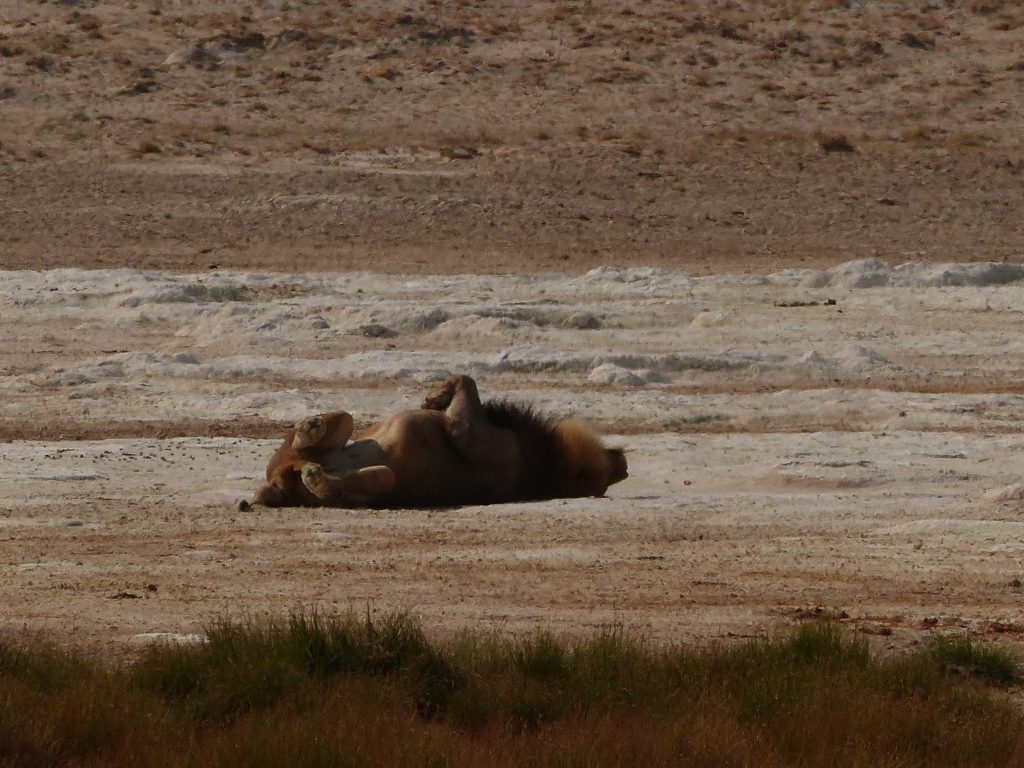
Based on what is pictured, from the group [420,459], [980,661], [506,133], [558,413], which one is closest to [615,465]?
[420,459]

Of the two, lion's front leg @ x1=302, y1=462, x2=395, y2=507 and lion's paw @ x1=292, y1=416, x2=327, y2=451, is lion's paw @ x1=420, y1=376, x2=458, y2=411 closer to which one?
lion's front leg @ x1=302, y1=462, x2=395, y2=507

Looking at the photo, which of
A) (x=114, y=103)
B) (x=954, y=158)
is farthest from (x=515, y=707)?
(x=114, y=103)

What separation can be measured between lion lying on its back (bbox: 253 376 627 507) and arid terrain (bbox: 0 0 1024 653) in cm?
30

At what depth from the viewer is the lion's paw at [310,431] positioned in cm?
1131

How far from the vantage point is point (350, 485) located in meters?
11.4

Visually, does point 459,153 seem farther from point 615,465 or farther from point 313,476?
point 313,476

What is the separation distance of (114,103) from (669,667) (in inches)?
1100

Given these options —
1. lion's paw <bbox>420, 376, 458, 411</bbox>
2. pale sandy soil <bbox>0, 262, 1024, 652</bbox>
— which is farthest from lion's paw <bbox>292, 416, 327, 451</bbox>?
lion's paw <bbox>420, 376, 458, 411</bbox>

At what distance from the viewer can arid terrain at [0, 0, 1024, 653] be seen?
9766 millimetres

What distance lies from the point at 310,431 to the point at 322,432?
0.24 ft

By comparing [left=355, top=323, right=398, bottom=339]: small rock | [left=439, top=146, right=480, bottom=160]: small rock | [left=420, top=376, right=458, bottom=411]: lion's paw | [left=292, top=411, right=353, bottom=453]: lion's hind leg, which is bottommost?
[left=355, top=323, right=398, bottom=339]: small rock

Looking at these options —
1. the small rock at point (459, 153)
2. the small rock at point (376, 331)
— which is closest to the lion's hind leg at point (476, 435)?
the small rock at point (376, 331)

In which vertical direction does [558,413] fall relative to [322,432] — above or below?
below

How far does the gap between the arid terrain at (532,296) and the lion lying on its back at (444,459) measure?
30 centimetres
